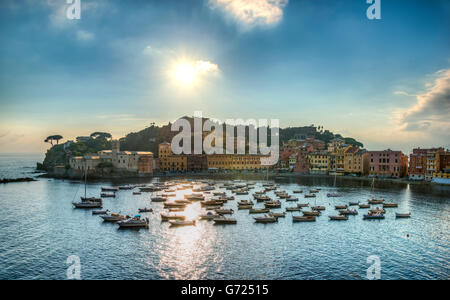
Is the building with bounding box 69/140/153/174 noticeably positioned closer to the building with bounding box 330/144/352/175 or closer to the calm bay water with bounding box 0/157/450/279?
the calm bay water with bounding box 0/157/450/279

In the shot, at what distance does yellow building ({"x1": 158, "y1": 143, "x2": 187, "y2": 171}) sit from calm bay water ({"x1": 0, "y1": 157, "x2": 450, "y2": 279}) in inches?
2603

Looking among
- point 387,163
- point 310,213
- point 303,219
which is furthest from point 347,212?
point 387,163

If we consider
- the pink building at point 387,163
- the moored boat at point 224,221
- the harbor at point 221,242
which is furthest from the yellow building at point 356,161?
the moored boat at point 224,221

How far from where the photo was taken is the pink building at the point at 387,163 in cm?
8825

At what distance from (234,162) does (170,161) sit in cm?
2369

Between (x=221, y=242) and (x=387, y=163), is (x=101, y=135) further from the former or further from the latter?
(x=221, y=242)

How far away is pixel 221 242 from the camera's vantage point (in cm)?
2827

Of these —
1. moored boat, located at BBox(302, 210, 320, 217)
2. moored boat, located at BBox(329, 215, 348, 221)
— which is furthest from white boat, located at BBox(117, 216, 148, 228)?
moored boat, located at BBox(329, 215, 348, 221)

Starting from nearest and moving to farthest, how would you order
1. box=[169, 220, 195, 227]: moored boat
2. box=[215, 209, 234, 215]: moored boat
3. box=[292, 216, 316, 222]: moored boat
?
1. box=[169, 220, 195, 227]: moored boat
2. box=[292, 216, 316, 222]: moored boat
3. box=[215, 209, 234, 215]: moored boat

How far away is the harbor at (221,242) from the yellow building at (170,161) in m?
59.9

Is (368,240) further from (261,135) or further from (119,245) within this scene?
(261,135)

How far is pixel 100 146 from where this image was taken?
5044 inches

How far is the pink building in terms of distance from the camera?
88250mm
